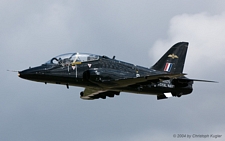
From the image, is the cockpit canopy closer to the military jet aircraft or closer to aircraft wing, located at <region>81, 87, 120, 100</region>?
the military jet aircraft

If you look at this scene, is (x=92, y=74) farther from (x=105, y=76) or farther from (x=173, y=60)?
(x=173, y=60)

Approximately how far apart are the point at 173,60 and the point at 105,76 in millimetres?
9158

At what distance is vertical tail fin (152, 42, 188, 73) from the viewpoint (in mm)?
46219

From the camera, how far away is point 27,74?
3869cm

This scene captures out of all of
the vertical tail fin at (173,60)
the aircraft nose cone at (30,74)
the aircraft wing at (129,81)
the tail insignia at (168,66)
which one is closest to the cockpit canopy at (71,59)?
the aircraft nose cone at (30,74)

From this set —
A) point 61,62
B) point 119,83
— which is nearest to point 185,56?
point 119,83

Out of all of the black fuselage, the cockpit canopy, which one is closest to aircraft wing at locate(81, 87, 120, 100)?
the black fuselage

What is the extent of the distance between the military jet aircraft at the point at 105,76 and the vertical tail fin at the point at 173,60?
5.47 feet

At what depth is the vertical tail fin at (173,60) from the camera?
1820 inches

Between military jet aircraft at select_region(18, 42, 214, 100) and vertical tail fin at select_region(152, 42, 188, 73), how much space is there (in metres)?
1.67

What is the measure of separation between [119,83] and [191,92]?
7338 mm

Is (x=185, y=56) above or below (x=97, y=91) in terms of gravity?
above

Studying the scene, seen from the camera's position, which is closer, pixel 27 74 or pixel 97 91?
pixel 27 74

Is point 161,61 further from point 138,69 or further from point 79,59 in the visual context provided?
point 79,59
